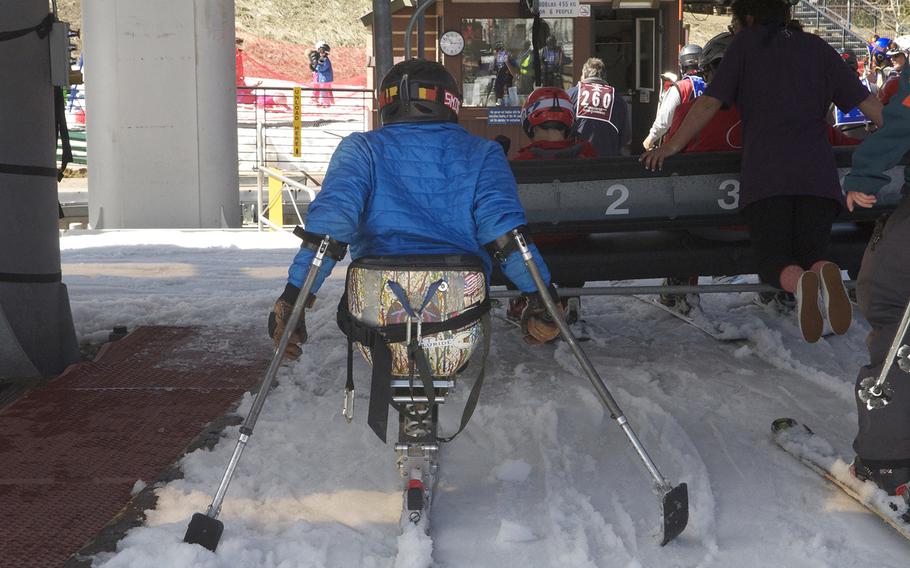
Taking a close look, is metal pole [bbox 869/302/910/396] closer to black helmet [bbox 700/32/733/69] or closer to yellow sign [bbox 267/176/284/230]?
black helmet [bbox 700/32/733/69]

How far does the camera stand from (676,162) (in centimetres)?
600

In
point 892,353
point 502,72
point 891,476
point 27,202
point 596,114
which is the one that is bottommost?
point 891,476

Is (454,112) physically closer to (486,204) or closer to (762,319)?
(486,204)

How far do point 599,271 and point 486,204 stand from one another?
2492 millimetres

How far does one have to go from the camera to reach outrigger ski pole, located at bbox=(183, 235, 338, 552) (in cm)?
368

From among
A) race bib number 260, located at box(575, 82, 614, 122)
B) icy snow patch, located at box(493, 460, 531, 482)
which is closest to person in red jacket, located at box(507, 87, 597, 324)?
icy snow patch, located at box(493, 460, 531, 482)

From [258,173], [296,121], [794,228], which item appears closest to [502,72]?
[296,121]

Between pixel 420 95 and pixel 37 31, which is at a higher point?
pixel 37 31

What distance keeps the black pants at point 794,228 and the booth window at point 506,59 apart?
12378mm

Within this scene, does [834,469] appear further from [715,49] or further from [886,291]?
[715,49]

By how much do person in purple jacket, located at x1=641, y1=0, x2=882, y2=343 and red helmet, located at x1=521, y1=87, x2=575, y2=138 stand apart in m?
1.30

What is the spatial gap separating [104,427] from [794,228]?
11.0 feet

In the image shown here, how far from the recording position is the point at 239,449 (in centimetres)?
380

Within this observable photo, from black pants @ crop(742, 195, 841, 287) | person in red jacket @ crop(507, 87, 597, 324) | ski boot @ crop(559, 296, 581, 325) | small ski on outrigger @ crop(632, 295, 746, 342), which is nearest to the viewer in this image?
black pants @ crop(742, 195, 841, 287)
